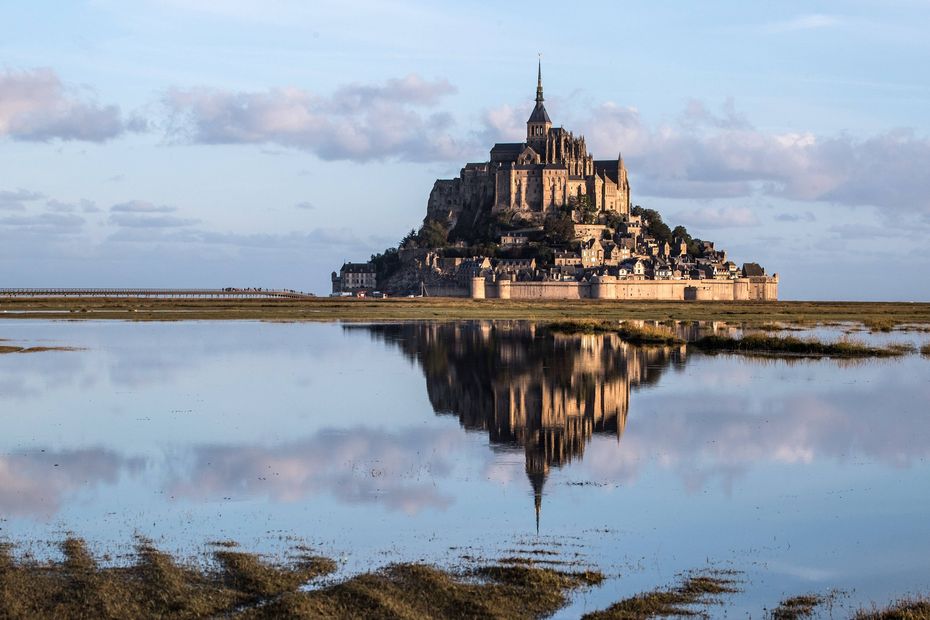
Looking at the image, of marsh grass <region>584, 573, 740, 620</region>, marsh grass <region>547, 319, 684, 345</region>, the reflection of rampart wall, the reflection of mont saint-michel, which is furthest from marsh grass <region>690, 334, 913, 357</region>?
A: marsh grass <region>584, 573, 740, 620</region>

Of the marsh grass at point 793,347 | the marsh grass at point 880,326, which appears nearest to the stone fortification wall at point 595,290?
the marsh grass at point 880,326

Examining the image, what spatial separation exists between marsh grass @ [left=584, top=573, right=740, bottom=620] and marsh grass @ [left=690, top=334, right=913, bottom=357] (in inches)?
1386

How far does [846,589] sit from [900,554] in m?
1.98

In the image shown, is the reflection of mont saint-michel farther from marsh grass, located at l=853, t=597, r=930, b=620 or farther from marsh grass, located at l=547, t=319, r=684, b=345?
marsh grass, located at l=853, t=597, r=930, b=620

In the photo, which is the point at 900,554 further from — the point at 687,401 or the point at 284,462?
the point at 687,401

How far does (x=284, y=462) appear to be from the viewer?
20062mm

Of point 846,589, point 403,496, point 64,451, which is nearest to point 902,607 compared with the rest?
point 846,589

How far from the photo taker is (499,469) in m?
19.8

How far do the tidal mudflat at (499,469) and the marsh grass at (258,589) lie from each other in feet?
1.27

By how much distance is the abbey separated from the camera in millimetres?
145375

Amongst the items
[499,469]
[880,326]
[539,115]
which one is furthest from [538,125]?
[499,469]

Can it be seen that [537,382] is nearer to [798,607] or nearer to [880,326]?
[798,607]

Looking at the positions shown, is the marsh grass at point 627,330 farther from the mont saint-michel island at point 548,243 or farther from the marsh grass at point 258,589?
the mont saint-michel island at point 548,243

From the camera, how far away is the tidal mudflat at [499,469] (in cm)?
1384
